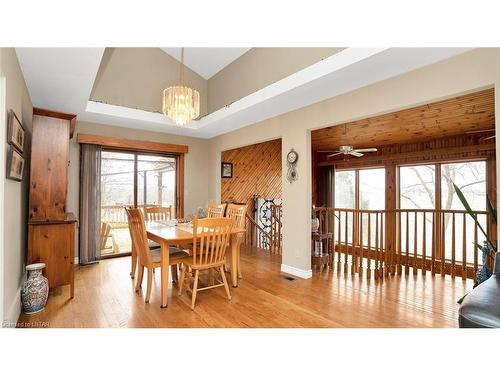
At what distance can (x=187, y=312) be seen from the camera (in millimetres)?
2436

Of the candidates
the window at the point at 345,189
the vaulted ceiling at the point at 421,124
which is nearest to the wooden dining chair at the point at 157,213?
the vaulted ceiling at the point at 421,124

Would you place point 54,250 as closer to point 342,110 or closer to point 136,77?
point 136,77

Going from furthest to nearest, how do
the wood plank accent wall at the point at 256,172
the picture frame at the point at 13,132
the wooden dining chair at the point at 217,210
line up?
the wood plank accent wall at the point at 256,172, the wooden dining chair at the point at 217,210, the picture frame at the point at 13,132

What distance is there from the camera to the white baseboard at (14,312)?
197 centimetres

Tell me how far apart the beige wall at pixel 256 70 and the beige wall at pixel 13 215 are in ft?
9.85

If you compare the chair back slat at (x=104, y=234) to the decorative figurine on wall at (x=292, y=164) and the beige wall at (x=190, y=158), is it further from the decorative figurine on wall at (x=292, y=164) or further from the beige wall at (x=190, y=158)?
the decorative figurine on wall at (x=292, y=164)

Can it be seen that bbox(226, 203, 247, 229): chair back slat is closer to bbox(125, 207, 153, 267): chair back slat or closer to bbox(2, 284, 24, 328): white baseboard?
bbox(125, 207, 153, 267): chair back slat

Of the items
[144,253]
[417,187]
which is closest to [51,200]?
[144,253]

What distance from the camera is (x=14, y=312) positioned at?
218 cm

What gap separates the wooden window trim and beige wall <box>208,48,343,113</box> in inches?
48.0

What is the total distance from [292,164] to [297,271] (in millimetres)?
1556

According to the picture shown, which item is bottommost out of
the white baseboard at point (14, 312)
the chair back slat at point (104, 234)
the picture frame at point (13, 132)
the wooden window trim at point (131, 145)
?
the white baseboard at point (14, 312)
